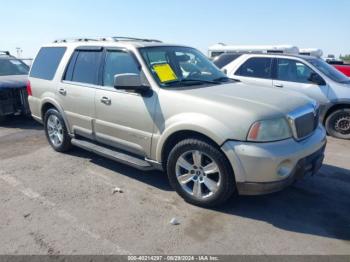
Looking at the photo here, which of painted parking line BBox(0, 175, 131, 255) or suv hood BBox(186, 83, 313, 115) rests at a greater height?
suv hood BBox(186, 83, 313, 115)

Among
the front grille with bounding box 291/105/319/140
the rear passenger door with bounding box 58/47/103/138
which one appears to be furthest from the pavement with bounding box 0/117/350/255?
the front grille with bounding box 291/105/319/140

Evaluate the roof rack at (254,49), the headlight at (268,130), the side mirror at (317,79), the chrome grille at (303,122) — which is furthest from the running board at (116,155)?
the roof rack at (254,49)

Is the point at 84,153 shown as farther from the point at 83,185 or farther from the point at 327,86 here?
the point at 327,86

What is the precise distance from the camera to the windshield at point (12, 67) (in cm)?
916

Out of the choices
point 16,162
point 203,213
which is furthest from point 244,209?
point 16,162

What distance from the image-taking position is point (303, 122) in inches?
146

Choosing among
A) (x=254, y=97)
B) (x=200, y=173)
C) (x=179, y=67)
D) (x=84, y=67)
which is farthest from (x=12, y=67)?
(x=254, y=97)

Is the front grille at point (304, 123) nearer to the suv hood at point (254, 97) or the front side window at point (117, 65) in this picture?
the suv hood at point (254, 97)

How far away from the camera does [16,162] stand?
18.0ft

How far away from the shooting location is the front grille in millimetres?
3572

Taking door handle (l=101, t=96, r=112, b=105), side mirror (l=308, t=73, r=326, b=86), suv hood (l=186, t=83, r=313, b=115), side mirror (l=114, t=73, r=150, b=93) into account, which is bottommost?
side mirror (l=308, t=73, r=326, b=86)

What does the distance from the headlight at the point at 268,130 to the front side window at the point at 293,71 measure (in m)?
4.23

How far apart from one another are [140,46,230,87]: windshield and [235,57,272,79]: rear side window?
9.99 ft

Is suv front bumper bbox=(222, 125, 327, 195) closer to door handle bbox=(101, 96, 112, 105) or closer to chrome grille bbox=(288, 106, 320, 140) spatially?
chrome grille bbox=(288, 106, 320, 140)
